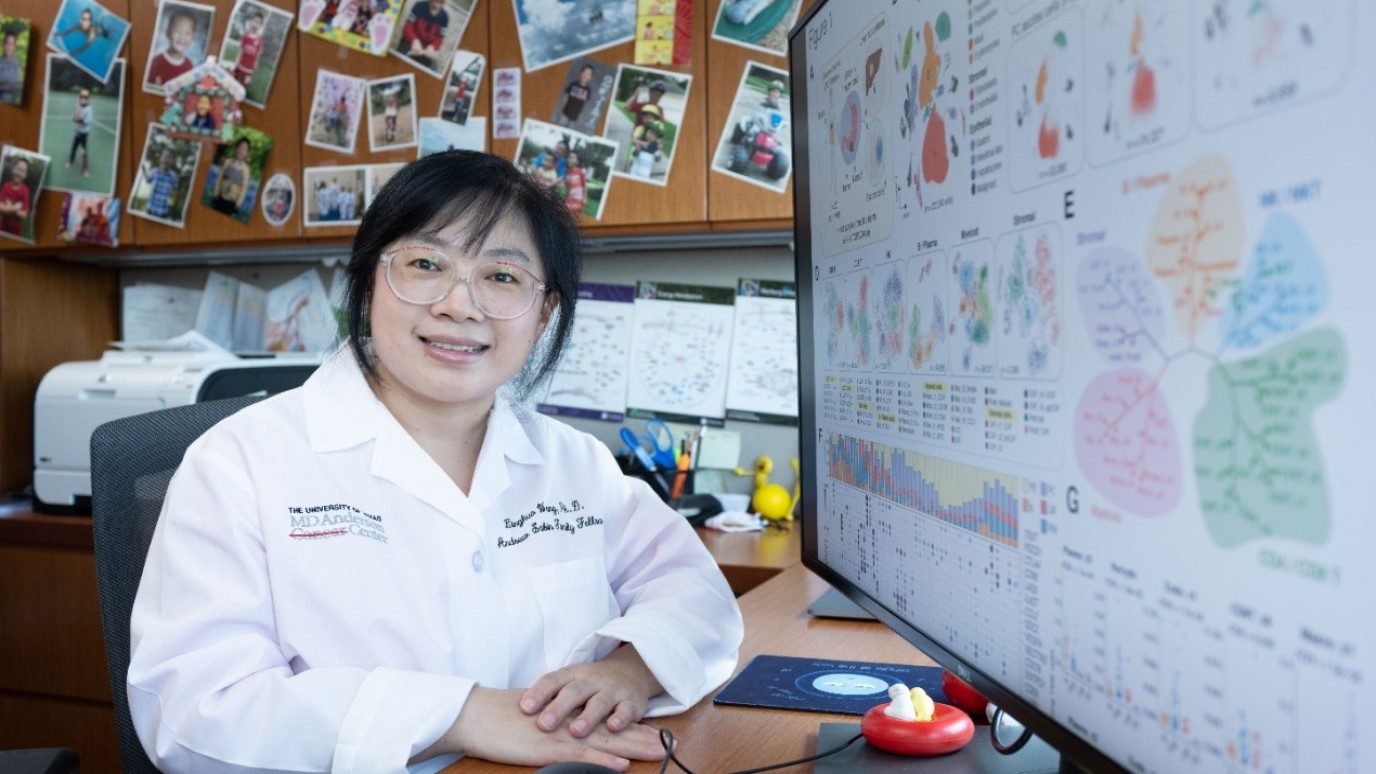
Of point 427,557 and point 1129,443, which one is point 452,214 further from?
point 1129,443

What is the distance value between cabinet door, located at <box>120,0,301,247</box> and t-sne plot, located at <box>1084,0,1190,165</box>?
1956 mm

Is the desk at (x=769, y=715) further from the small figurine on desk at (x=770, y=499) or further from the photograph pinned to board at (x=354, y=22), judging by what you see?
the photograph pinned to board at (x=354, y=22)

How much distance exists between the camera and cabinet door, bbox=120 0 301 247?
2.15m

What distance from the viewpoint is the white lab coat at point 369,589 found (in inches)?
31.7

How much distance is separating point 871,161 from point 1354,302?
46 centimetres

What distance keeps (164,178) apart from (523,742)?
189 cm

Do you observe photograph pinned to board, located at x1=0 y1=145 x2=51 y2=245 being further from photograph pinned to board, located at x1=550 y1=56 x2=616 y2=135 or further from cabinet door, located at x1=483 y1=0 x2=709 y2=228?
photograph pinned to board, located at x1=550 y1=56 x2=616 y2=135

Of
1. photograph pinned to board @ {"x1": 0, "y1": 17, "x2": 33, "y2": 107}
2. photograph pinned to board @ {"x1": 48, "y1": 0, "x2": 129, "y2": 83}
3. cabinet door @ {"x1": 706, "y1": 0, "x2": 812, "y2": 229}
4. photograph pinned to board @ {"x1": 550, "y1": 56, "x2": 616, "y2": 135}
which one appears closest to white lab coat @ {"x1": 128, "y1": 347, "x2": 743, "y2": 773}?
cabinet door @ {"x1": 706, "y1": 0, "x2": 812, "y2": 229}

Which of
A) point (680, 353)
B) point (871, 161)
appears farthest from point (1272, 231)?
point (680, 353)

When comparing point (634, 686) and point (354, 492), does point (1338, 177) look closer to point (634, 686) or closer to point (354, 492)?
point (634, 686)

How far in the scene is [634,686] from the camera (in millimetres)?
903

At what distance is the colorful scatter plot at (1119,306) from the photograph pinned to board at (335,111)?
6.22 ft

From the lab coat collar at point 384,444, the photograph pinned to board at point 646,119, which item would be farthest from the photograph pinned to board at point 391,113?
the lab coat collar at point 384,444

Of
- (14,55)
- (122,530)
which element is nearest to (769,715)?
(122,530)
